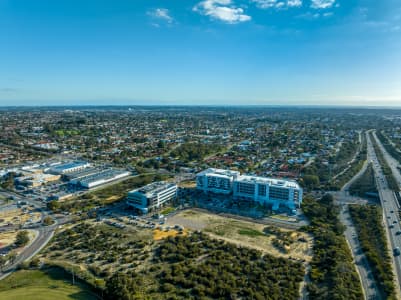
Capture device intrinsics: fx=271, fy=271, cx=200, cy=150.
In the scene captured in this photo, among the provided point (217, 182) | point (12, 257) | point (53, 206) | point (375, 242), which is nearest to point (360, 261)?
point (375, 242)

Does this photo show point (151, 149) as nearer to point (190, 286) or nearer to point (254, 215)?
point (254, 215)

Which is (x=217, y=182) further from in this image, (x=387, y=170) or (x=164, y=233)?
(x=387, y=170)

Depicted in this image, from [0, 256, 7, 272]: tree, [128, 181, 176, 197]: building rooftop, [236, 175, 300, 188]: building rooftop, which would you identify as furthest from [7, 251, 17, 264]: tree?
[236, 175, 300, 188]: building rooftop

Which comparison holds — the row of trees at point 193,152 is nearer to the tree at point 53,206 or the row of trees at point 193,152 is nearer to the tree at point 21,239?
the tree at point 53,206

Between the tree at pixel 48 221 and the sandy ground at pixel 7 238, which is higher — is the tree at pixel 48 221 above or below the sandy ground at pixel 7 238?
above

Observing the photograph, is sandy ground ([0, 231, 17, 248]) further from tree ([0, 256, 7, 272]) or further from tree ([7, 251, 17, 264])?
tree ([0, 256, 7, 272])

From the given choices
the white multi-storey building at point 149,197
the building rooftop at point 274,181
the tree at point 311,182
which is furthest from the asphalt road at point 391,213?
the white multi-storey building at point 149,197
